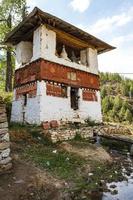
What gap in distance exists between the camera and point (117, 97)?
87.7m

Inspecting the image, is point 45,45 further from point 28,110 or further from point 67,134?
point 67,134

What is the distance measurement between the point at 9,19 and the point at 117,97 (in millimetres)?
67302

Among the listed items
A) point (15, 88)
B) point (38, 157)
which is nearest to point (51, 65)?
point (15, 88)

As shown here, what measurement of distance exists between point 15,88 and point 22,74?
130 centimetres

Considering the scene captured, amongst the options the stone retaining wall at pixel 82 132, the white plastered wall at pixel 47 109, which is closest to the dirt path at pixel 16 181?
the stone retaining wall at pixel 82 132

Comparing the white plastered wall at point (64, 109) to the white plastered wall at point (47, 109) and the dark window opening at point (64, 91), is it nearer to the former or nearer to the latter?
the white plastered wall at point (47, 109)

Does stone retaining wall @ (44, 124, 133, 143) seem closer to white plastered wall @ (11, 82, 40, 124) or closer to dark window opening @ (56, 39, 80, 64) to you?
white plastered wall @ (11, 82, 40, 124)

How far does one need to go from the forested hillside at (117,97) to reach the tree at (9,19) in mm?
41970

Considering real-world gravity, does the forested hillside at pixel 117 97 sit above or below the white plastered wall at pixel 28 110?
above

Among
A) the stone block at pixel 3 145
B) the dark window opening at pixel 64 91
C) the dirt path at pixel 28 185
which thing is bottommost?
the dirt path at pixel 28 185

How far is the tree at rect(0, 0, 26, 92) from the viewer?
24609 mm

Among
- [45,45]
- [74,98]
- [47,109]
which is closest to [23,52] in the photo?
[45,45]

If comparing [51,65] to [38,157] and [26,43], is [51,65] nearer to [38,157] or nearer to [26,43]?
[26,43]

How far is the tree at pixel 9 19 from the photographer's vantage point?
2461 centimetres
